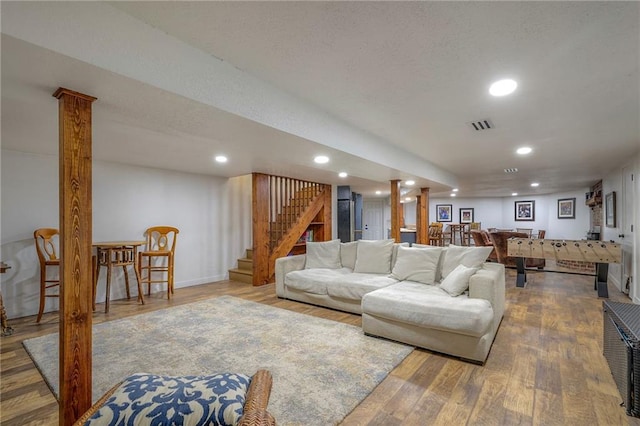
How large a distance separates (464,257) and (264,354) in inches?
94.5

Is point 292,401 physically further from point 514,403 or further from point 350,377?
point 514,403

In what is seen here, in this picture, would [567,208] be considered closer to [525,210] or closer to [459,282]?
[525,210]

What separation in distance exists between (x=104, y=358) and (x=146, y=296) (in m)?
2.40

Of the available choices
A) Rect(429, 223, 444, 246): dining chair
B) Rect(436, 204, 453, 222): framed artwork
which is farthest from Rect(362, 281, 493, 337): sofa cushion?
Rect(436, 204, 453, 222): framed artwork

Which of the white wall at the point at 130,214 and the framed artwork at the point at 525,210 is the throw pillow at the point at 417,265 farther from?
the framed artwork at the point at 525,210

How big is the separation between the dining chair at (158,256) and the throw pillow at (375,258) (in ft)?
9.83

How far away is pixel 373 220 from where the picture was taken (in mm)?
11578

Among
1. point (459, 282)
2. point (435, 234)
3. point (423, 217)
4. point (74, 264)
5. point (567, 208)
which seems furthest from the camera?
point (567, 208)

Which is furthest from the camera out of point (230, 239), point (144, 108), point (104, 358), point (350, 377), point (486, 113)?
point (230, 239)

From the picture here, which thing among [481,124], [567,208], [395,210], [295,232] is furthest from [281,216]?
[567,208]

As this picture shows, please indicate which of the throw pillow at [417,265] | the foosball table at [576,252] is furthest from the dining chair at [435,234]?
the throw pillow at [417,265]

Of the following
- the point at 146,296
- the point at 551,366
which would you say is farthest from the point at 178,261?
the point at 551,366

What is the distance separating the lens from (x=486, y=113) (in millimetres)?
2775

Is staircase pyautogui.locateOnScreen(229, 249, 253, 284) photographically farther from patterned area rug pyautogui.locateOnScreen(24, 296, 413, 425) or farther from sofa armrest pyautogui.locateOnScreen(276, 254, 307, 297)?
patterned area rug pyautogui.locateOnScreen(24, 296, 413, 425)
